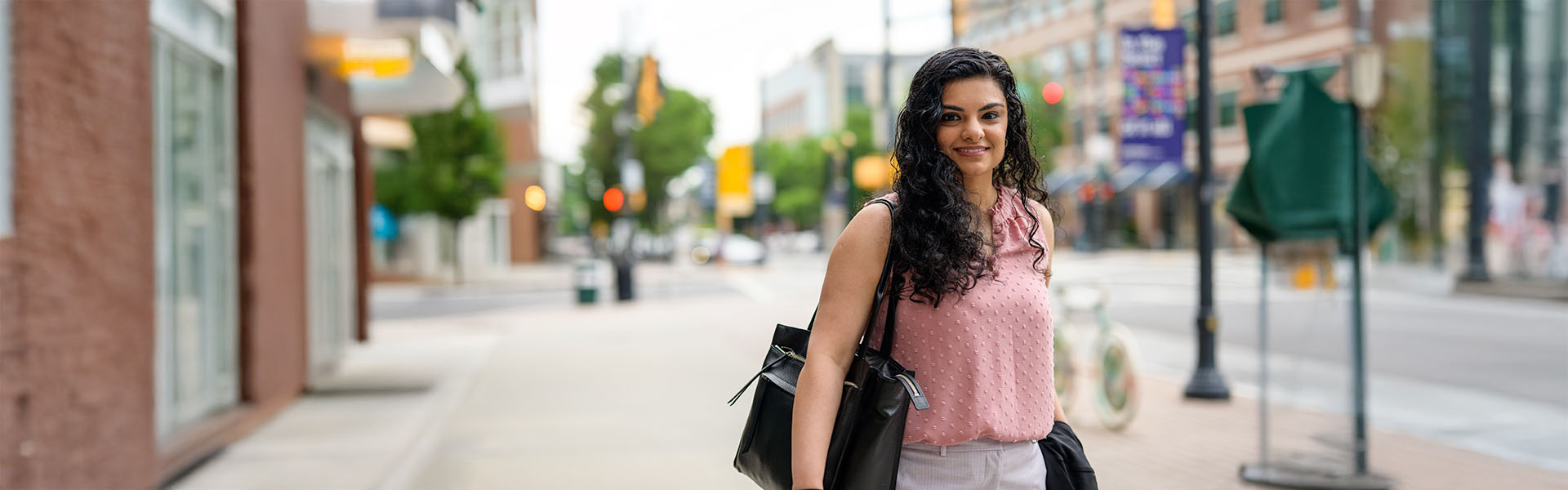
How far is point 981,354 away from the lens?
91.2 inches

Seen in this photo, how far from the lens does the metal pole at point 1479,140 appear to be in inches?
796

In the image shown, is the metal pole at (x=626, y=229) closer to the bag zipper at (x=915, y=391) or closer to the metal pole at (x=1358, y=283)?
the metal pole at (x=1358, y=283)

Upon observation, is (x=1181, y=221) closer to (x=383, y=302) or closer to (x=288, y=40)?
(x=383, y=302)

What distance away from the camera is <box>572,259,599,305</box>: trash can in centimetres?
2522

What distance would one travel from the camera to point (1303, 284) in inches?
302

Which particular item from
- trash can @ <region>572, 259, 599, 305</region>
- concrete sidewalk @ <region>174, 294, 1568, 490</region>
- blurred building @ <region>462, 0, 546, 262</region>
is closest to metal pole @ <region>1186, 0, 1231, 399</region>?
concrete sidewalk @ <region>174, 294, 1568, 490</region>

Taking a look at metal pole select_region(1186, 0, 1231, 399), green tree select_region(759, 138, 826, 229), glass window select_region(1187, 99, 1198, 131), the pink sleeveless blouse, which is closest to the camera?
the pink sleeveless blouse

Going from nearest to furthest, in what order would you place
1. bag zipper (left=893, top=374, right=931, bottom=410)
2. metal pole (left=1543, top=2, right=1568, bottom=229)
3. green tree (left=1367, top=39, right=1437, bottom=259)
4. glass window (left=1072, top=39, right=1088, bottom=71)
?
bag zipper (left=893, top=374, right=931, bottom=410)
metal pole (left=1543, top=2, right=1568, bottom=229)
green tree (left=1367, top=39, right=1437, bottom=259)
glass window (left=1072, top=39, right=1088, bottom=71)

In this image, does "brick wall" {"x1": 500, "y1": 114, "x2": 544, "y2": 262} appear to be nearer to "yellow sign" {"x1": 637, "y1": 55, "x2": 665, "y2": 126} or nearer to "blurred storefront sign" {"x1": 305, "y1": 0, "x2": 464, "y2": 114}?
"yellow sign" {"x1": 637, "y1": 55, "x2": 665, "y2": 126}

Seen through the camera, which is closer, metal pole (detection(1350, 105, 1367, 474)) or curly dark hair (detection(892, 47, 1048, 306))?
curly dark hair (detection(892, 47, 1048, 306))

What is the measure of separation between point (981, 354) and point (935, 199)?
0.30 meters

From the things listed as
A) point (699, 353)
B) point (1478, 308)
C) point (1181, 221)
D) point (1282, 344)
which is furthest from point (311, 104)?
point (1181, 221)

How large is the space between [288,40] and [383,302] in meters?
19.6

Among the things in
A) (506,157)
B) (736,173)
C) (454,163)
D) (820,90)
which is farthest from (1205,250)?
(820,90)
